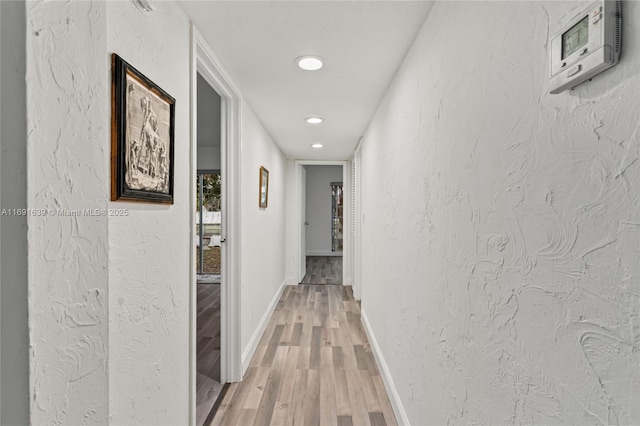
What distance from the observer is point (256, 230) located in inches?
128

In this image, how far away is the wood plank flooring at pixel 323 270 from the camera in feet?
20.5

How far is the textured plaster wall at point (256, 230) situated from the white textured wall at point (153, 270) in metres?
1.10

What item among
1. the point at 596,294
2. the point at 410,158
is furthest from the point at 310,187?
the point at 596,294

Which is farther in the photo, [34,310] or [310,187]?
[310,187]

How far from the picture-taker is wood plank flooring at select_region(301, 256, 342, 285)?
625 cm

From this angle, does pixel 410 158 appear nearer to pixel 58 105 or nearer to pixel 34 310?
pixel 58 105

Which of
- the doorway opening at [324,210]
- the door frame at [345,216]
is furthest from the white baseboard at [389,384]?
the doorway opening at [324,210]

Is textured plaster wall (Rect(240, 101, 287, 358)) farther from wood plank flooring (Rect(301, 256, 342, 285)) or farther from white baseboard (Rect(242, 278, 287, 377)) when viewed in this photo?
wood plank flooring (Rect(301, 256, 342, 285))

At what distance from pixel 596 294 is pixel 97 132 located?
1132 mm

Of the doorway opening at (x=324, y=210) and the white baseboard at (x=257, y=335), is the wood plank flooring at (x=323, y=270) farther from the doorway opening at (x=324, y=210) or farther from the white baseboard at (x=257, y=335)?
the white baseboard at (x=257, y=335)

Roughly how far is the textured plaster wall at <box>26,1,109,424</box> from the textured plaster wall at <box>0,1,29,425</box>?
0.04 ft

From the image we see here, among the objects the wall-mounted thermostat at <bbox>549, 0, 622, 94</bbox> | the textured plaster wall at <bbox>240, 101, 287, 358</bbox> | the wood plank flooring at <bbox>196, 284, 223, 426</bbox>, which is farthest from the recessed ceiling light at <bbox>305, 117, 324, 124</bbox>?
the wall-mounted thermostat at <bbox>549, 0, 622, 94</bbox>

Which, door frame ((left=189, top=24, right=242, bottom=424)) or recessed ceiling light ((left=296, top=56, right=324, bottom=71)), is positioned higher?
recessed ceiling light ((left=296, top=56, right=324, bottom=71))

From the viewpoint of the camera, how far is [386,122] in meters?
2.50
